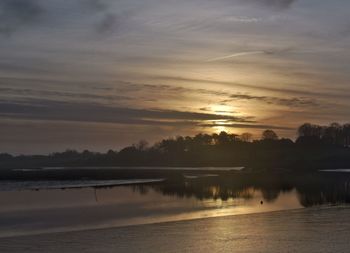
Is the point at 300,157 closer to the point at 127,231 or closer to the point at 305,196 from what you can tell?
the point at 305,196

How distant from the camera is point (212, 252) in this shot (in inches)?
953

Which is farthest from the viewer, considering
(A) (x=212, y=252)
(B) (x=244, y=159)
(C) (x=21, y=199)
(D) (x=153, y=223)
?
(B) (x=244, y=159)

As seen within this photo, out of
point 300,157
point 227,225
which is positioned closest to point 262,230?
point 227,225

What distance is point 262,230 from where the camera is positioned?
31000 mm

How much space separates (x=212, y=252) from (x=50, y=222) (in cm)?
1553

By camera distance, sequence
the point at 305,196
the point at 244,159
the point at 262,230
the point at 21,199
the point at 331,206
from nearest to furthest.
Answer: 1. the point at 262,230
2. the point at 331,206
3. the point at 21,199
4. the point at 305,196
5. the point at 244,159

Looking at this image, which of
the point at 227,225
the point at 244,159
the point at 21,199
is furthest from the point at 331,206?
the point at 244,159

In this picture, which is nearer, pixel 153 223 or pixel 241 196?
pixel 153 223

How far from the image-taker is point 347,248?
24641 mm

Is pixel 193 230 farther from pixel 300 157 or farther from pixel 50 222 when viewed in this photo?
pixel 300 157

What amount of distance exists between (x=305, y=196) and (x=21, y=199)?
29244 mm

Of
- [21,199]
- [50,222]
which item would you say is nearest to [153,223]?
[50,222]

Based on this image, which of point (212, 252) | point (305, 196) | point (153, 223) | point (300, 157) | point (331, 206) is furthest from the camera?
point (300, 157)

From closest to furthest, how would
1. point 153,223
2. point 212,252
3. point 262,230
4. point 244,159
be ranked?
point 212,252 → point 262,230 → point 153,223 → point 244,159
